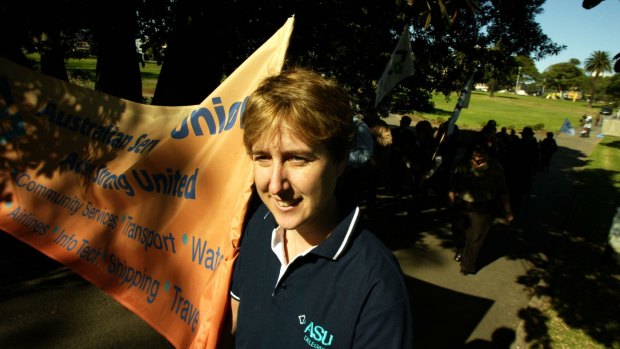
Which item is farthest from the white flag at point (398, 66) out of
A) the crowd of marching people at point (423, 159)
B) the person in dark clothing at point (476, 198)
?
the person in dark clothing at point (476, 198)

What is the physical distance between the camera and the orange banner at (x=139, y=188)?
2064 mm

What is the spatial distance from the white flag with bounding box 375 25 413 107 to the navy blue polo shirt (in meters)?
4.82

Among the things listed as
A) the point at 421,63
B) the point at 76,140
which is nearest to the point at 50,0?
the point at 76,140

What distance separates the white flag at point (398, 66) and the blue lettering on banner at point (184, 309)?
4.63 meters

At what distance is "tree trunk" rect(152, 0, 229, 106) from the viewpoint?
19.8 feet

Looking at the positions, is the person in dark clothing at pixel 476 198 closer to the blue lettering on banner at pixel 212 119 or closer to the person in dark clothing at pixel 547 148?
the blue lettering on banner at pixel 212 119

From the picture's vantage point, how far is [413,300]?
489 centimetres

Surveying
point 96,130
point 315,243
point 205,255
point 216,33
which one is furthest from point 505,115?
point 315,243

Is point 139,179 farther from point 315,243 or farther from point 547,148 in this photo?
point 547,148

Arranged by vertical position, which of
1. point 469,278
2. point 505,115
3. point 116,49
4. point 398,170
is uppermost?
point 116,49

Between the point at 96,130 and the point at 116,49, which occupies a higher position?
the point at 116,49

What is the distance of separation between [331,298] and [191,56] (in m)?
5.58

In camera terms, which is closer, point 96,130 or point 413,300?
point 96,130

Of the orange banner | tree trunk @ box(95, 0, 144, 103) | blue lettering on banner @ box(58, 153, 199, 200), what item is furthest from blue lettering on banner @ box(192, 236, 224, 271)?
tree trunk @ box(95, 0, 144, 103)
